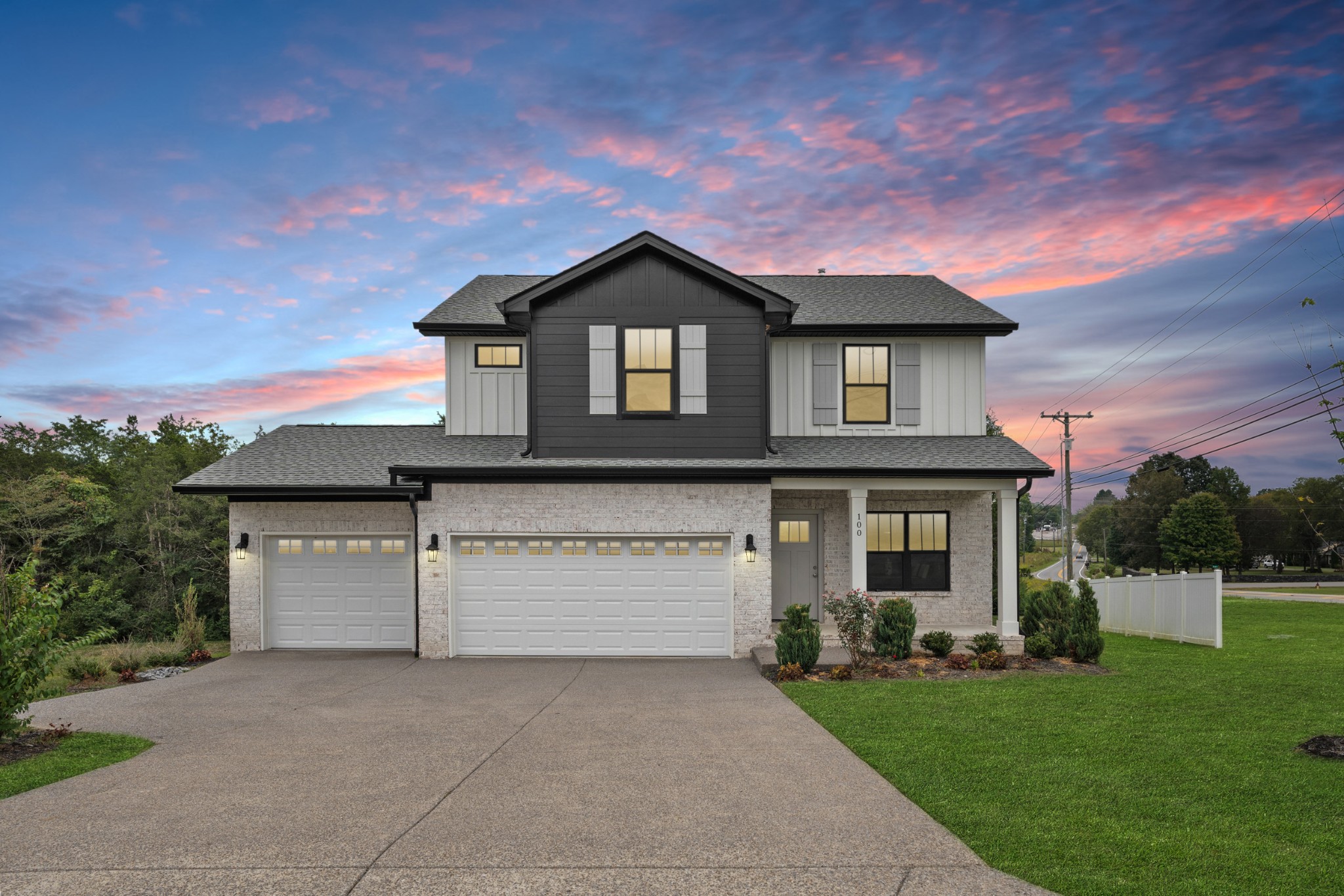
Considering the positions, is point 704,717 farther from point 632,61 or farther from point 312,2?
point 312,2

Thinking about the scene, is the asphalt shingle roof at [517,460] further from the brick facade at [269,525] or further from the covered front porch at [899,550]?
the covered front porch at [899,550]

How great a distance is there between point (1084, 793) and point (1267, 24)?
12.1 meters

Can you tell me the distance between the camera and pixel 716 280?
14.8 m

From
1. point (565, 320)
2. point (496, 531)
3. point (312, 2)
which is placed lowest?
point (496, 531)

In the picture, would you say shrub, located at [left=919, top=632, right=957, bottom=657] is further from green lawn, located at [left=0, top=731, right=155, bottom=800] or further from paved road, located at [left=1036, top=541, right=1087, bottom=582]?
paved road, located at [left=1036, top=541, right=1087, bottom=582]

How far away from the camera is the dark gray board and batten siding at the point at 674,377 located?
48.5 ft

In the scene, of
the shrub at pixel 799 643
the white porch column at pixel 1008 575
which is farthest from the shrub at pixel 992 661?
the shrub at pixel 799 643

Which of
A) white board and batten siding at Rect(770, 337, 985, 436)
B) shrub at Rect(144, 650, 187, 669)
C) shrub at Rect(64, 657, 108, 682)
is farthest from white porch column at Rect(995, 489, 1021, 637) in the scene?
shrub at Rect(64, 657, 108, 682)

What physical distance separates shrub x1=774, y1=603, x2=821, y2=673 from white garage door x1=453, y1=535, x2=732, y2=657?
188cm

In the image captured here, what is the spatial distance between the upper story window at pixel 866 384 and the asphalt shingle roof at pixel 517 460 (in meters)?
0.60

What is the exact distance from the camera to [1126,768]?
7.05 metres

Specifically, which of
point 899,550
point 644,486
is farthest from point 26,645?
point 899,550

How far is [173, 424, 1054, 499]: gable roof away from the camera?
1414 cm

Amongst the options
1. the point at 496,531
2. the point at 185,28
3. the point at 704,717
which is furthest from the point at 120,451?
the point at 704,717
